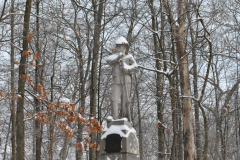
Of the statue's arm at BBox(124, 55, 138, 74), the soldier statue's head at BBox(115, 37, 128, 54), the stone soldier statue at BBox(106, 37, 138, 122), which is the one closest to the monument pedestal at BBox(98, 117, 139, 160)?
the stone soldier statue at BBox(106, 37, 138, 122)

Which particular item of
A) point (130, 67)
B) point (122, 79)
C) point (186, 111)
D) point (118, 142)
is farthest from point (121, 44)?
point (186, 111)

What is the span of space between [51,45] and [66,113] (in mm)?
9960

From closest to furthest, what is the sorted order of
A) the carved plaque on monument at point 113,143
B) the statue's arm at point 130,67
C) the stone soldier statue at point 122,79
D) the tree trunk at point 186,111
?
the carved plaque on monument at point 113,143
the stone soldier statue at point 122,79
the statue's arm at point 130,67
the tree trunk at point 186,111

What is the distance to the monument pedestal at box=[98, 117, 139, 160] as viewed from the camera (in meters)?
7.09

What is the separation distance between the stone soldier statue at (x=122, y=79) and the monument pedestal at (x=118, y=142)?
36cm

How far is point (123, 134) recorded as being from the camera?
23.5 feet

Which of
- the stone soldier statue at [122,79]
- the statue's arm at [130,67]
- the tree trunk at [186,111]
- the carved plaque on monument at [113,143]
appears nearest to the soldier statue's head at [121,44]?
the stone soldier statue at [122,79]

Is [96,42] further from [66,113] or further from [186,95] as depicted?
[66,113]

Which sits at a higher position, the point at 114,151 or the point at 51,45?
the point at 51,45

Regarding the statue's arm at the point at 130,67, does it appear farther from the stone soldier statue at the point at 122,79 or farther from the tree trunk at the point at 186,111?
the tree trunk at the point at 186,111

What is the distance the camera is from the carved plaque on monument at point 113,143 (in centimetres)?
721

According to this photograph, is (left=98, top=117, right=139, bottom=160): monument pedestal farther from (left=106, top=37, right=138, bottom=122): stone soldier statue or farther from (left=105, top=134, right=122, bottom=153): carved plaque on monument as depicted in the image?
(left=106, top=37, right=138, bottom=122): stone soldier statue

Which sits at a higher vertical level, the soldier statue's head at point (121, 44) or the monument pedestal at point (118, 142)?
the soldier statue's head at point (121, 44)

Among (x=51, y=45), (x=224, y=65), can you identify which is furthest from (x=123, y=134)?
(x=224, y=65)
